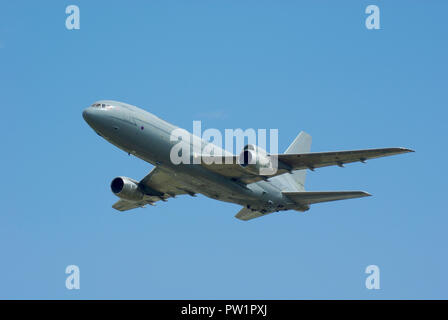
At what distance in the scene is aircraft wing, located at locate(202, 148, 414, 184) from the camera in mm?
48975

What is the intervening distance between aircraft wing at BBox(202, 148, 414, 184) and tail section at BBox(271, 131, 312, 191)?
14.6 feet

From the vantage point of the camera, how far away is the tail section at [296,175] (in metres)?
57.6

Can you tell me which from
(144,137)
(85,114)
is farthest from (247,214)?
(85,114)

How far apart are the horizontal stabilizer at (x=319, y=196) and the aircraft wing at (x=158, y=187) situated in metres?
8.85

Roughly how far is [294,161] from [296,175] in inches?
449

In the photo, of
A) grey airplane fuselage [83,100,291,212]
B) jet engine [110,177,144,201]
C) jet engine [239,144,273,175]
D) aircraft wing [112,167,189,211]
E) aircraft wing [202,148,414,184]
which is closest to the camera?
aircraft wing [202,148,414,184]

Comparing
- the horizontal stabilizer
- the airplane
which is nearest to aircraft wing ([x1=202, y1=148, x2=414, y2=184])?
the airplane

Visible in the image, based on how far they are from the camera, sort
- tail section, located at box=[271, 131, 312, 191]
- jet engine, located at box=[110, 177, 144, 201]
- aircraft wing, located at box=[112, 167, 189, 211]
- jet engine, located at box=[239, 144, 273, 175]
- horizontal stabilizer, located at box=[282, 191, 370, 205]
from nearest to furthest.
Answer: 1. jet engine, located at box=[239, 144, 273, 175]
2. horizontal stabilizer, located at box=[282, 191, 370, 205]
3. aircraft wing, located at box=[112, 167, 189, 211]
4. jet engine, located at box=[110, 177, 144, 201]
5. tail section, located at box=[271, 131, 312, 191]

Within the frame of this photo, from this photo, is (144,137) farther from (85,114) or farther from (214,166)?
(214,166)

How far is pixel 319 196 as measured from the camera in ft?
181

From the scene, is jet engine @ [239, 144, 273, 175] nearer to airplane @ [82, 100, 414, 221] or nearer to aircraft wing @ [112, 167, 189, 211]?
airplane @ [82, 100, 414, 221]

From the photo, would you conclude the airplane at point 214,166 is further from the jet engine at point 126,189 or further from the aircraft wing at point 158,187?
the aircraft wing at point 158,187

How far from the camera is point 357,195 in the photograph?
2096 inches
